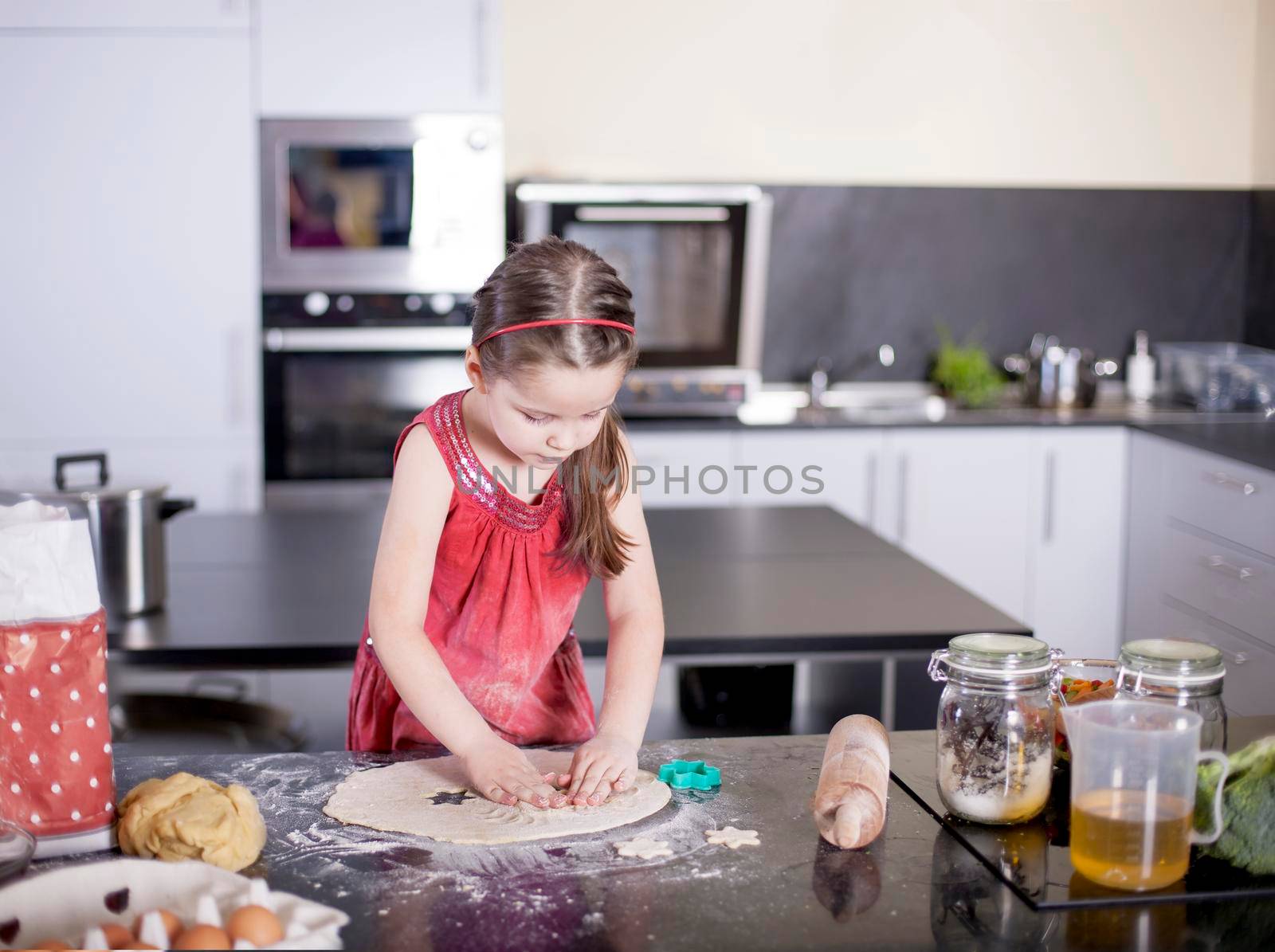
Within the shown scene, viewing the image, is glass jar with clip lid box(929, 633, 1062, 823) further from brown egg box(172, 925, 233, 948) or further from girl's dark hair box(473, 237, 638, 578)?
brown egg box(172, 925, 233, 948)

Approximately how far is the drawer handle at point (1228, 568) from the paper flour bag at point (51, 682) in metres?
2.77

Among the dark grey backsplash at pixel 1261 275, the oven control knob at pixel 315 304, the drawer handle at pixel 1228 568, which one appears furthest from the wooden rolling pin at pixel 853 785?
the dark grey backsplash at pixel 1261 275

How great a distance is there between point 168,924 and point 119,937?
33 mm

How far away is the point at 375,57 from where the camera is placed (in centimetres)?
345

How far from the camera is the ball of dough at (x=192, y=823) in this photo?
0.98 meters

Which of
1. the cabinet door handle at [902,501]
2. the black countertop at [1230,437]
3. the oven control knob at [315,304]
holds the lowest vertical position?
the cabinet door handle at [902,501]

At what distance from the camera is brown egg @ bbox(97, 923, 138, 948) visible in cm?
82

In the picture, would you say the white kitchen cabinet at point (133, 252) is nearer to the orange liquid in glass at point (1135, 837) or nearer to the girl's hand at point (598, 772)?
the girl's hand at point (598, 772)

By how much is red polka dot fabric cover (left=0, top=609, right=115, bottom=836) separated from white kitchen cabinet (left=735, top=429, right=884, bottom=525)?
2575mm

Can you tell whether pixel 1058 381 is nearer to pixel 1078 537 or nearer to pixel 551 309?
pixel 1078 537

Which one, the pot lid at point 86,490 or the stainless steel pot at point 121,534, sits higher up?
the pot lid at point 86,490

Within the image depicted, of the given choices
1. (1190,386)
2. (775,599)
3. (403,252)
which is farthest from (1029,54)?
(775,599)

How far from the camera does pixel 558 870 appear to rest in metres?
0.99

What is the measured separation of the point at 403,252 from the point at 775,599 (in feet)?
6.28
